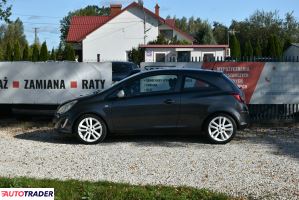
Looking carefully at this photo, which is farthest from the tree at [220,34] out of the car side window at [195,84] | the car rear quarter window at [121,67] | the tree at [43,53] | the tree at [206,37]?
the car side window at [195,84]

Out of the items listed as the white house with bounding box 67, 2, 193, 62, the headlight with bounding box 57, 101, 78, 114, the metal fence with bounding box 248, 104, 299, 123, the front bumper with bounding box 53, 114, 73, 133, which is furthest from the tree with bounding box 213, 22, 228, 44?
the front bumper with bounding box 53, 114, 73, 133

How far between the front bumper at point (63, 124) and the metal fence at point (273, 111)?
17.9 feet

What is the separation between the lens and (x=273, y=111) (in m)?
13.9

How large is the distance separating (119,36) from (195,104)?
52.0 meters

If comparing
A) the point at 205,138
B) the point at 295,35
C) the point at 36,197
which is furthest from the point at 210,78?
the point at 295,35

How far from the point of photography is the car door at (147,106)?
34.1 ft

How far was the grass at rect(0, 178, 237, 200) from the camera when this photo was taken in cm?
621

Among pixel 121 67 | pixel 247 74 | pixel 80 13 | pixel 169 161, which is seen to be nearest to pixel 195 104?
pixel 169 161

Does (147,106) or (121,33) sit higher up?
(121,33)

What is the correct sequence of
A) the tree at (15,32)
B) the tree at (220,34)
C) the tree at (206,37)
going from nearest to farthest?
the tree at (15,32), the tree at (206,37), the tree at (220,34)

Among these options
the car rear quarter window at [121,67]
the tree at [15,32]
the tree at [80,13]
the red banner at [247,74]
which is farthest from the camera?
the tree at [80,13]

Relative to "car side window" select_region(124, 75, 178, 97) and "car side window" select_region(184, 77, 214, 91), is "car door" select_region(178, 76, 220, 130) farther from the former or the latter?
"car side window" select_region(124, 75, 178, 97)

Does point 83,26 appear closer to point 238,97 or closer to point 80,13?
point 80,13

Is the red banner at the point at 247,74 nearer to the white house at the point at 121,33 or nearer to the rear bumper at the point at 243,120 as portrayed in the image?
the rear bumper at the point at 243,120
